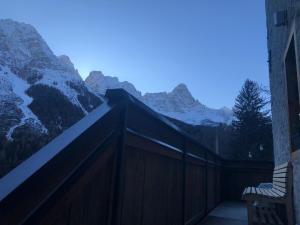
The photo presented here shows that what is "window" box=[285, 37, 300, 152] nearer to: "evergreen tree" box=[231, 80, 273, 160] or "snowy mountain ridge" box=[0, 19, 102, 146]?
"snowy mountain ridge" box=[0, 19, 102, 146]

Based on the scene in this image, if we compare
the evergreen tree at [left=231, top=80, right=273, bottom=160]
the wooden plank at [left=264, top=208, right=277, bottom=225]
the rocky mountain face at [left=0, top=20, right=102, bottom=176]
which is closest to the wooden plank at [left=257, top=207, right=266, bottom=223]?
the wooden plank at [left=264, top=208, right=277, bottom=225]

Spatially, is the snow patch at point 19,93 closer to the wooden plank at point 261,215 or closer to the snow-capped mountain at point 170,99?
the wooden plank at point 261,215

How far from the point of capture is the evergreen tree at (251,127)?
26.8 metres

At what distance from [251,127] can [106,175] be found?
28384 millimetres

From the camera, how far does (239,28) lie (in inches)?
342

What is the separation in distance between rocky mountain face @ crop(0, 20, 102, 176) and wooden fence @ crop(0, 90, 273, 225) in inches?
643

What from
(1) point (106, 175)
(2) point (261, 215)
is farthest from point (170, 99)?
(1) point (106, 175)

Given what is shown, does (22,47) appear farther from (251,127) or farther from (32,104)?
(251,127)

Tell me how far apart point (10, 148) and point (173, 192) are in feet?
69.8

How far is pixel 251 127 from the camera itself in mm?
28328

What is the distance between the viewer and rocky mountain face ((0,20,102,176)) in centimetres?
2503

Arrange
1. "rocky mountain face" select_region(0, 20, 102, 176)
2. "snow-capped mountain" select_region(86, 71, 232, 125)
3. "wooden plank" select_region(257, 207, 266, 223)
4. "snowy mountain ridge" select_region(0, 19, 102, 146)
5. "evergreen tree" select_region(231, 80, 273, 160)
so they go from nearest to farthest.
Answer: "wooden plank" select_region(257, 207, 266, 223) → "rocky mountain face" select_region(0, 20, 102, 176) → "evergreen tree" select_region(231, 80, 273, 160) → "snowy mountain ridge" select_region(0, 19, 102, 146) → "snow-capped mountain" select_region(86, 71, 232, 125)

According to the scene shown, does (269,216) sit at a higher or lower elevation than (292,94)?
lower

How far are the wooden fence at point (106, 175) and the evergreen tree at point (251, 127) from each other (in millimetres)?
24940
